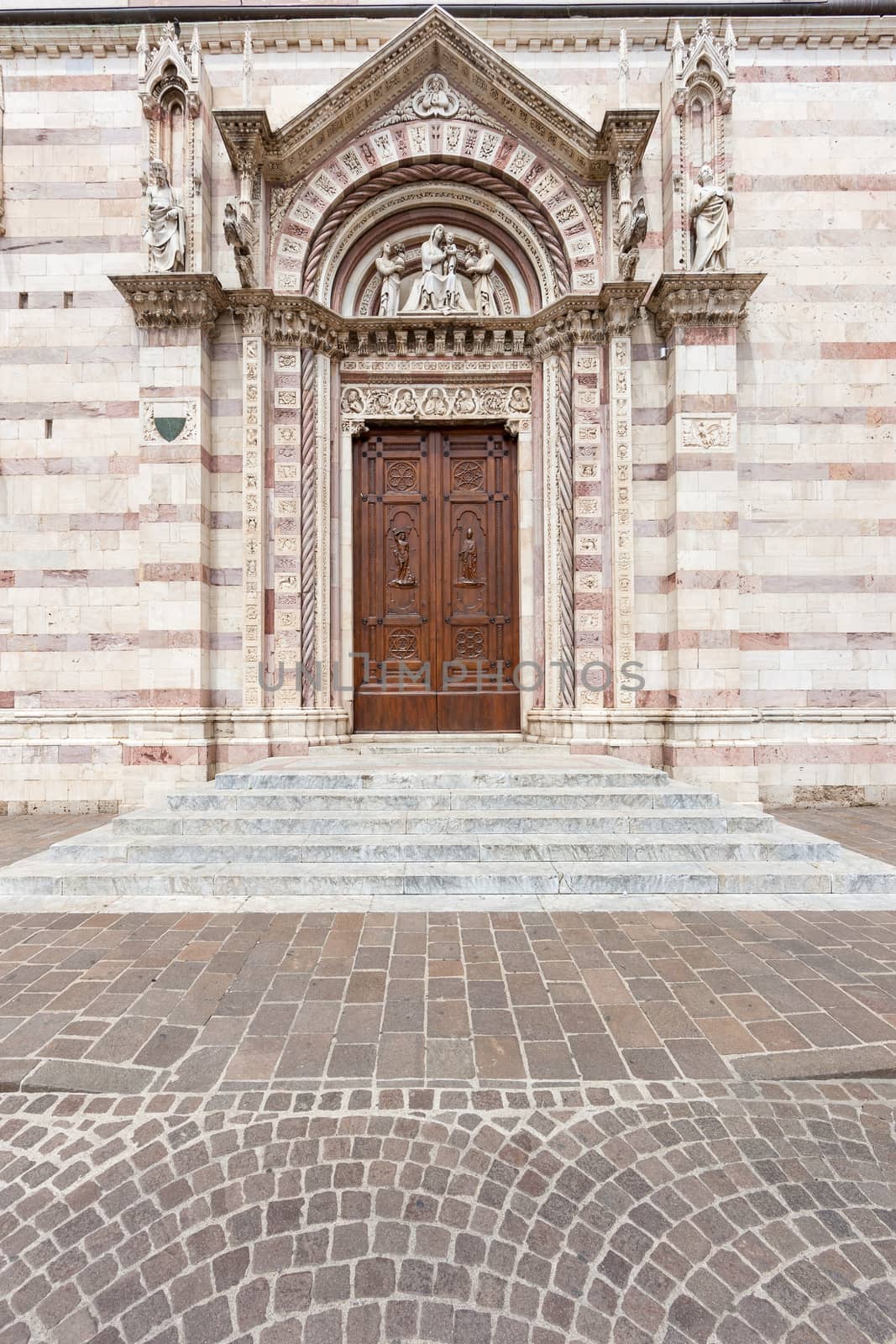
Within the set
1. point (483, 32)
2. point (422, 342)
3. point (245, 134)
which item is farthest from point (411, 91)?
point (422, 342)

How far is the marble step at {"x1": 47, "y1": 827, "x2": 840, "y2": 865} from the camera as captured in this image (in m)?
5.47

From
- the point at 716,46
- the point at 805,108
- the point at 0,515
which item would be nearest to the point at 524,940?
the point at 0,515

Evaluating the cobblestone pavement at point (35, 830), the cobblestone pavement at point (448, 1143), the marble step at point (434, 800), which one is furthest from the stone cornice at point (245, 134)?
the cobblestone pavement at point (448, 1143)

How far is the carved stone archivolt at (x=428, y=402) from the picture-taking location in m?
9.18

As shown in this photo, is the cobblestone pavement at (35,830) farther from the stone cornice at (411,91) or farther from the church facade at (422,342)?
the stone cornice at (411,91)

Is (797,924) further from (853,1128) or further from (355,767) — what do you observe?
(355,767)

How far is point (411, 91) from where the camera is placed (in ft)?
28.5

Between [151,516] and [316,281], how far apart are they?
4.24 meters

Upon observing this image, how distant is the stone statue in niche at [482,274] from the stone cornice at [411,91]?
149 centimetres

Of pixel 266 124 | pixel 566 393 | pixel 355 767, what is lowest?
pixel 355 767

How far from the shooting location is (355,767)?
680cm

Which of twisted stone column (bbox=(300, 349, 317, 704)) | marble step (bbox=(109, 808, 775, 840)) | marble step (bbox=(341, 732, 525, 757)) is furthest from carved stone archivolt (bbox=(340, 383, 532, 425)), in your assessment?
marble step (bbox=(109, 808, 775, 840))

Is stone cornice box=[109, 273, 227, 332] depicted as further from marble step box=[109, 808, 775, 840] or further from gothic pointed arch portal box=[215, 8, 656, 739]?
marble step box=[109, 808, 775, 840]

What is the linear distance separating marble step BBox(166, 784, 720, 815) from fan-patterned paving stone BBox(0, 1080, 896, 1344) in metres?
3.51
